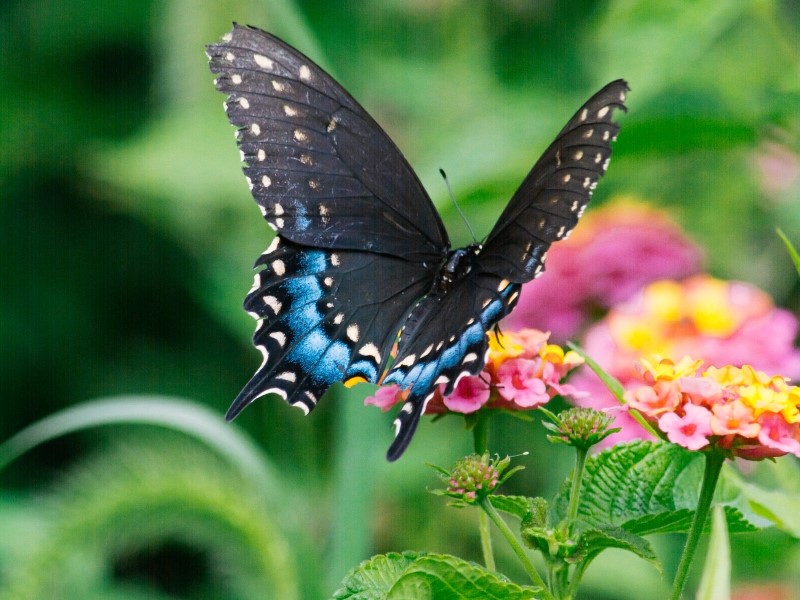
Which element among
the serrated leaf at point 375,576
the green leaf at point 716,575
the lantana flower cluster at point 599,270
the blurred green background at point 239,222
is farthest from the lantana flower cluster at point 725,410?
the lantana flower cluster at point 599,270

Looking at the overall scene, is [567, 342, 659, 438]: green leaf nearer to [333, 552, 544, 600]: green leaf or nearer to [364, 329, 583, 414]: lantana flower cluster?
[364, 329, 583, 414]: lantana flower cluster

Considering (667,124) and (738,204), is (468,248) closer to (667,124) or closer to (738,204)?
(667,124)

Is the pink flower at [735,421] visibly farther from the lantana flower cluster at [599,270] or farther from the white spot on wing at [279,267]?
the lantana flower cluster at [599,270]

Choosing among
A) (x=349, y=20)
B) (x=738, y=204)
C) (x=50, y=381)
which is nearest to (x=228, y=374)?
(x=50, y=381)

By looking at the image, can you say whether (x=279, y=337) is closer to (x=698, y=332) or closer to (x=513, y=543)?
(x=513, y=543)

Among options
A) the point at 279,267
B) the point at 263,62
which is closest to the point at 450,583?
the point at 279,267

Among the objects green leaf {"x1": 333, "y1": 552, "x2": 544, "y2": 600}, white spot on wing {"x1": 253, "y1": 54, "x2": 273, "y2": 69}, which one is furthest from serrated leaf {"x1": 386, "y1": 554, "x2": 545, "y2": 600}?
white spot on wing {"x1": 253, "y1": 54, "x2": 273, "y2": 69}

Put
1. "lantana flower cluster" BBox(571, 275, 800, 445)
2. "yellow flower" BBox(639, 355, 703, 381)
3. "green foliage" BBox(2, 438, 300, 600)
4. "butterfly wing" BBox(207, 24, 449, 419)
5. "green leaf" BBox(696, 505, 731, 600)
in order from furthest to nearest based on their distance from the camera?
"lantana flower cluster" BBox(571, 275, 800, 445)
"green foliage" BBox(2, 438, 300, 600)
"butterfly wing" BBox(207, 24, 449, 419)
"yellow flower" BBox(639, 355, 703, 381)
"green leaf" BBox(696, 505, 731, 600)
